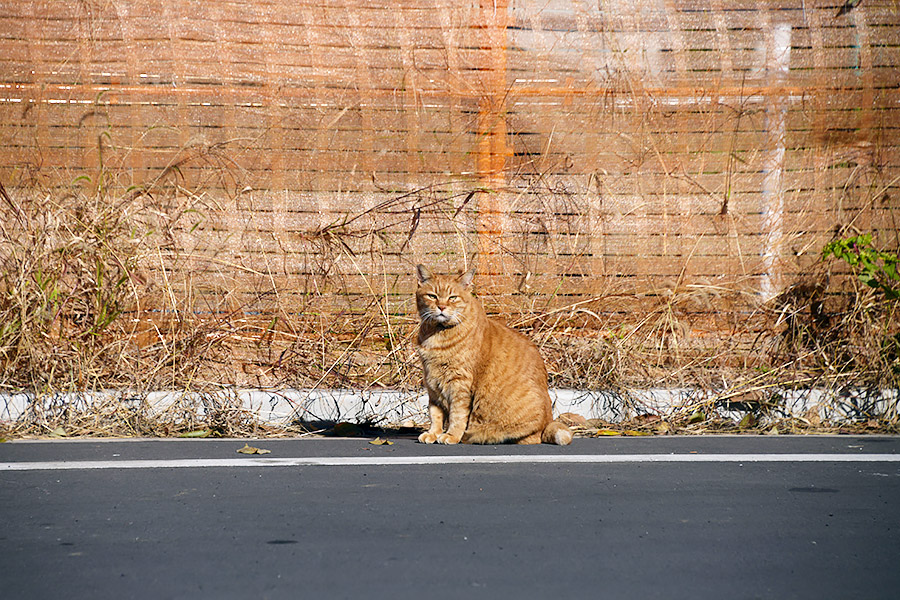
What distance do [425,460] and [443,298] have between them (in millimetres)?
1250

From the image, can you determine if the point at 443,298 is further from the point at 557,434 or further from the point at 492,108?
the point at 492,108

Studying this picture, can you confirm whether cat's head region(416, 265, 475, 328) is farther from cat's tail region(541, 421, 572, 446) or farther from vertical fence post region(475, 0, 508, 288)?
vertical fence post region(475, 0, 508, 288)

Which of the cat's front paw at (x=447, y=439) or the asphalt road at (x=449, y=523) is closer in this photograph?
the asphalt road at (x=449, y=523)

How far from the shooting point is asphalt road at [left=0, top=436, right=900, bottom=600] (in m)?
2.96

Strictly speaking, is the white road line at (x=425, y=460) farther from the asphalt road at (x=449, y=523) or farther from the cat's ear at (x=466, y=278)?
the cat's ear at (x=466, y=278)

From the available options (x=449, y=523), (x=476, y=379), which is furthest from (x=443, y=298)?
(x=449, y=523)

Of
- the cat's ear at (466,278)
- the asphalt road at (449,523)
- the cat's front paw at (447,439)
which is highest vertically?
the cat's ear at (466,278)

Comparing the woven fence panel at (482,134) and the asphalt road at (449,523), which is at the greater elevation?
the woven fence panel at (482,134)

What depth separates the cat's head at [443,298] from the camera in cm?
583

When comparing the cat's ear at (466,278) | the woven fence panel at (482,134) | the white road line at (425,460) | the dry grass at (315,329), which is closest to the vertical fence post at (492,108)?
the woven fence panel at (482,134)

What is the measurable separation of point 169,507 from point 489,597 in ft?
5.31

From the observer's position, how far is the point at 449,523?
11.9 feet

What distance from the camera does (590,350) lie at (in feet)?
21.5

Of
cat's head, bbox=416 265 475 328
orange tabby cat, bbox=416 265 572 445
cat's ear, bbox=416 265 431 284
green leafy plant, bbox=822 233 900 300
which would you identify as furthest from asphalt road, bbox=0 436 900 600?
green leafy plant, bbox=822 233 900 300
